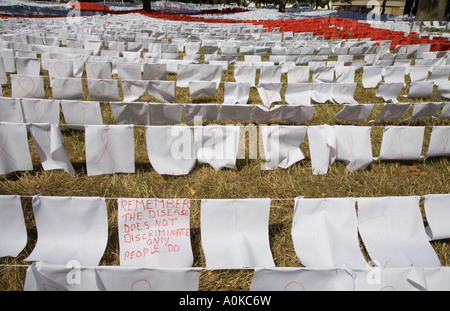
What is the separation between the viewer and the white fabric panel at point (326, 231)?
2.37 m

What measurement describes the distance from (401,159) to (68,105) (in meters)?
4.39

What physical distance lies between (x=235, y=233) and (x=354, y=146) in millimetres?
2086

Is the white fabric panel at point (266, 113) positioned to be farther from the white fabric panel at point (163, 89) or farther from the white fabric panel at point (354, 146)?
the white fabric panel at point (163, 89)

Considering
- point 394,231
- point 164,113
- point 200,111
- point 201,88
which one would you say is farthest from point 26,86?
point 394,231

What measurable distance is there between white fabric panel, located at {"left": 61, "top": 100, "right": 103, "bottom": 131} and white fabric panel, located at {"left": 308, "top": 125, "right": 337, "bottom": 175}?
2.76 meters

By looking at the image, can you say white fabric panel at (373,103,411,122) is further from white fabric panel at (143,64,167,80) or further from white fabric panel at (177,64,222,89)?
white fabric panel at (143,64,167,80)

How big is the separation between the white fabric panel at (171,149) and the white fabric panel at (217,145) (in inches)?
4.5

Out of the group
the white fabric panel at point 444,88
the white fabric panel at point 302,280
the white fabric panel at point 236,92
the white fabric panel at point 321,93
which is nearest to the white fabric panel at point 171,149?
the white fabric panel at point 302,280

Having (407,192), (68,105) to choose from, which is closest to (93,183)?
(68,105)

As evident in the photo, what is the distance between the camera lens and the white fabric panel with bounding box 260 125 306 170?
11.9 feet


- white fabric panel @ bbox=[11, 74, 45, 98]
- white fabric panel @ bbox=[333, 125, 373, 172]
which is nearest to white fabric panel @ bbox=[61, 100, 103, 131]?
white fabric panel @ bbox=[11, 74, 45, 98]
